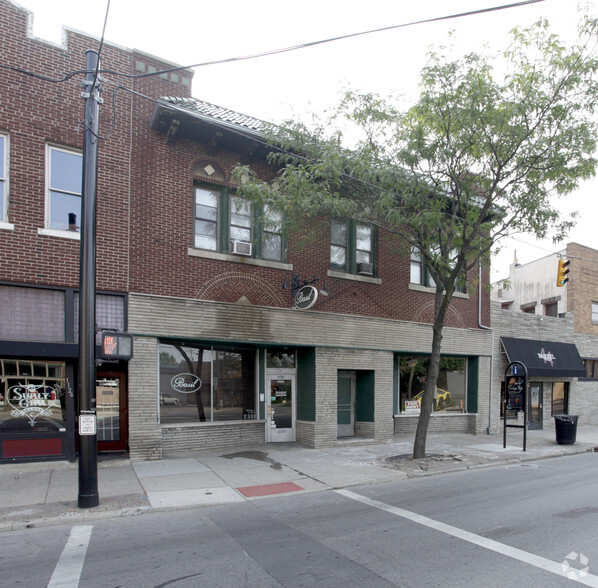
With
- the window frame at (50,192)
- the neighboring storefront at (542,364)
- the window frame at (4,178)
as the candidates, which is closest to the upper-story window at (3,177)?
the window frame at (4,178)

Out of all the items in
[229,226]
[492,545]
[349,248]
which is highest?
[229,226]

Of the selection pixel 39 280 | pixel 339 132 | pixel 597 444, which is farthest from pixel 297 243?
pixel 597 444

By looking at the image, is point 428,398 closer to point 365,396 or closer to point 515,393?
point 365,396

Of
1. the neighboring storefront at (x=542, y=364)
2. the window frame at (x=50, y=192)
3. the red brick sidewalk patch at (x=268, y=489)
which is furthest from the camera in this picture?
the neighboring storefront at (x=542, y=364)

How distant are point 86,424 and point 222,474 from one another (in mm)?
3591

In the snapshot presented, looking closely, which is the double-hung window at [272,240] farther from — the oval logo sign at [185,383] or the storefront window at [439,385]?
the storefront window at [439,385]

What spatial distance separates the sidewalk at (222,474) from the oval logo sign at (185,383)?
1.52 m

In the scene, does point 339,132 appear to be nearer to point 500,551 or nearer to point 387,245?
point 387,245

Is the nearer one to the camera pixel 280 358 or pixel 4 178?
pixel 4 178

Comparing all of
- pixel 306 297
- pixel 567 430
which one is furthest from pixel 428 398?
pixel 567 430

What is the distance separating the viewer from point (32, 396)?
1030cm

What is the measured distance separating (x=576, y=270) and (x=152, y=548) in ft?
75.4

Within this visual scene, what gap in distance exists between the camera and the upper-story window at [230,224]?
1273 cm

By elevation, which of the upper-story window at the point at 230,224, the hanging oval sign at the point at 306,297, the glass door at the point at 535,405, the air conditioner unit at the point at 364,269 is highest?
the upper-story window at the point at 230,224
